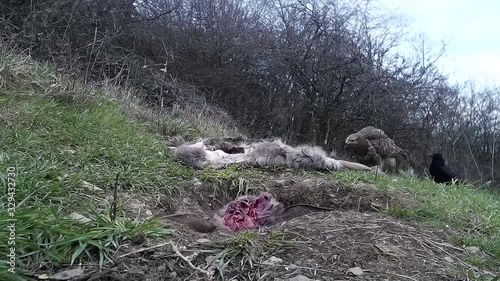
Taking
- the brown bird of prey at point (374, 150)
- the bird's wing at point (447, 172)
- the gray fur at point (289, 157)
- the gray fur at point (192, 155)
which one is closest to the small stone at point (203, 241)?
the gray fur at point (192, 155)

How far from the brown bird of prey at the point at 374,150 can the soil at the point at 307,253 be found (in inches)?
161

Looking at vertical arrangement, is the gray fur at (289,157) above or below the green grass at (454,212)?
below

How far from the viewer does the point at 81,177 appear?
10.5ft

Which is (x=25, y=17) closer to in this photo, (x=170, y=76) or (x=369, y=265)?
(x=170, y=76)

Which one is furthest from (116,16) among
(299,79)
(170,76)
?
(299,79)

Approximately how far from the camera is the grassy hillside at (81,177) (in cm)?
223

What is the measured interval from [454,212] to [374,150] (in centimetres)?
357

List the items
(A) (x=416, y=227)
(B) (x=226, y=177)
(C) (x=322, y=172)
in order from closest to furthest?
1. (A) (x=416, y=227)
2. (B) (x=226, y=177)
3. (C) (x=322, y=172)

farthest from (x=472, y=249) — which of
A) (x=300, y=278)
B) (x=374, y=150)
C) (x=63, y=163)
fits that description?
(x=374, y=150)

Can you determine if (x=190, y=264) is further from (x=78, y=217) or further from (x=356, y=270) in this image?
(x=356, y=270)

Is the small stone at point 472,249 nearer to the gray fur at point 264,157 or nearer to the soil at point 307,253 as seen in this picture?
the soil at point 307,253

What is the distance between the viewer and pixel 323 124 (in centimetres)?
1138

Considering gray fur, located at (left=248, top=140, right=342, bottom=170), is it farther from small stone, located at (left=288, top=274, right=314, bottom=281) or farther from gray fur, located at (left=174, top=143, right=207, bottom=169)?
small stone, located at (left=288, top=274, right=314, bottom=281)

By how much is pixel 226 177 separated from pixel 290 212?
107cm
